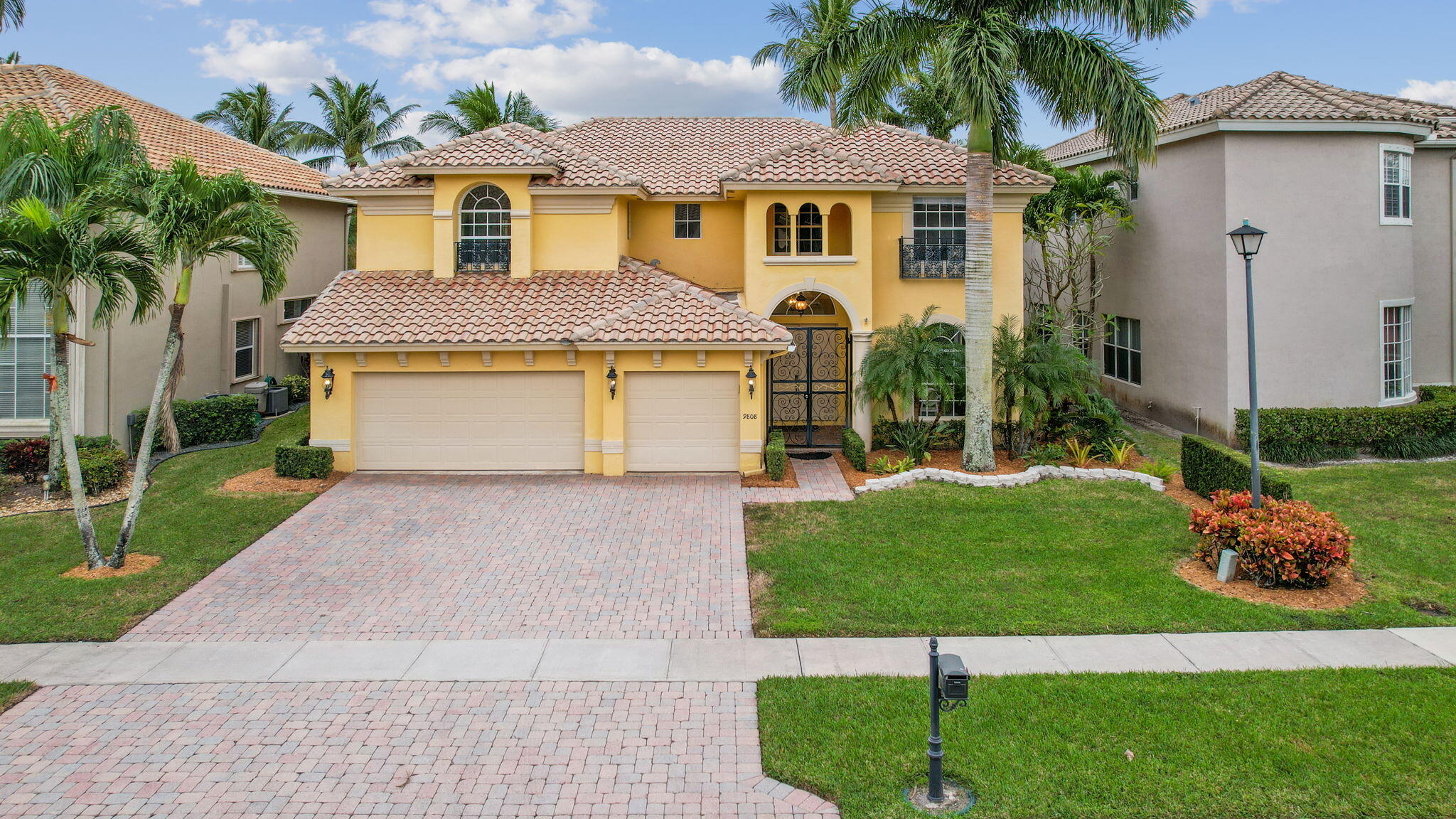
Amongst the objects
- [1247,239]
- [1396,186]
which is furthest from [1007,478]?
[1396,186]

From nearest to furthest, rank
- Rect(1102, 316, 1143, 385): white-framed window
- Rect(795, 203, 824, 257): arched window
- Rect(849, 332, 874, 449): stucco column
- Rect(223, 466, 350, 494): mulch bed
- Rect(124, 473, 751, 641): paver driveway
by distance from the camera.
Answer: Rect(124, 473, 751, 641): paver driveway
Rect(223, 466, 350, 494): mulch bed
Rect(849, 332, 874, 449): stucco column
Rect(795, 203, 824, 257): arched window
Rect(1102, 316, 1143, 385): white-framed window

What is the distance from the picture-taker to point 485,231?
20.1 meters

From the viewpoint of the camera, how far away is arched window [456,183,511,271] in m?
19.9

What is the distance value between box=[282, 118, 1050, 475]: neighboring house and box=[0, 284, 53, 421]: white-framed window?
17.0 feet

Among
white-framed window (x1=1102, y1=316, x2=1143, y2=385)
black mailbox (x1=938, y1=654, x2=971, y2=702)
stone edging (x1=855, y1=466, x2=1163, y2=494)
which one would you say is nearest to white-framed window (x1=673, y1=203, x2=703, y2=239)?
stone edging (x1=855, y1=466, x2=1163, y2=494)

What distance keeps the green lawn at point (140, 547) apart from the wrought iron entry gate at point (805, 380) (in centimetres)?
1005

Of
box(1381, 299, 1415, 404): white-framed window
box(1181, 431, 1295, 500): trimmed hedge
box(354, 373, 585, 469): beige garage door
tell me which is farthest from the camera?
box(1381, 299, 1415, 404): white-framed window

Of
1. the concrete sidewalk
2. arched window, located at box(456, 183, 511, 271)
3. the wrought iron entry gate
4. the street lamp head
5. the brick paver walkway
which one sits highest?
arched window, located at box(456, 183, 511, 271)

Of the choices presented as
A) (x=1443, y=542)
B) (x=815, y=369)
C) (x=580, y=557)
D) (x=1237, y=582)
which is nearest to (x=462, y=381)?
(x=580, y=557)

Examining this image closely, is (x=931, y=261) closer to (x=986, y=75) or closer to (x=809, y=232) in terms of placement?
(x=809, y=232)

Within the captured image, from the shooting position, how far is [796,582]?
1223 cm

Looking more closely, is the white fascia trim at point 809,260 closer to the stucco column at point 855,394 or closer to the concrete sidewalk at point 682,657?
the stucco column at point 855,394

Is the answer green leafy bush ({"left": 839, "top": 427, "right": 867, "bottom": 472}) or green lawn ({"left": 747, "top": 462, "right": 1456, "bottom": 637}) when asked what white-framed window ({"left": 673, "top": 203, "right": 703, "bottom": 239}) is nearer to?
green leafy bush ({"left": 839, "top": 427, "right": 867, "bottom": 472})

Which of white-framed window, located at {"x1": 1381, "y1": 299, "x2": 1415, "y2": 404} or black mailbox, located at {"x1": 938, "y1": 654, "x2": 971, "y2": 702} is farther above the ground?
white-framed window, located at {"x1": 1381, "y1": 299, "x2": 1415, "y2": 404}
